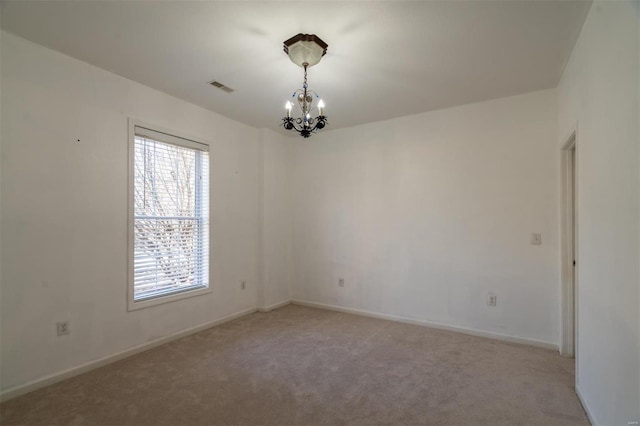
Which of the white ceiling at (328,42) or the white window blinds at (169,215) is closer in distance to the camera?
the white ceiling at (328,42)

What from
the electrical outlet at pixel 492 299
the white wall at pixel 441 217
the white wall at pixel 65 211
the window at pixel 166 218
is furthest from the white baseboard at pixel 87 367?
the electrical outlet at pixel 492 299

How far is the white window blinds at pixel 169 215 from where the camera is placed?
337 centimetres

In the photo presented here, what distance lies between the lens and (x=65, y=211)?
9.07ft

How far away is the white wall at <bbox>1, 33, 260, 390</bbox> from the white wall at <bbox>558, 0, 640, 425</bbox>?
378 centimetres

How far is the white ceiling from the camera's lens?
215cm

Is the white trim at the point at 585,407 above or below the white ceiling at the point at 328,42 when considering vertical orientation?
below

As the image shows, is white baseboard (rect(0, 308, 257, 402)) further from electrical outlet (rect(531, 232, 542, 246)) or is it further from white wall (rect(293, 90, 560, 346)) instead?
electrical outlet (rect(531, 232, 542, 246))

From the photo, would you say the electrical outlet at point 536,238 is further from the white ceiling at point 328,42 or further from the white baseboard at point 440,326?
the white ceiling at point 328,42

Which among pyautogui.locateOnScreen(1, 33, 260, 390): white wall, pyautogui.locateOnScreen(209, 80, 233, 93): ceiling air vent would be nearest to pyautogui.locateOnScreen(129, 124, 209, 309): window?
pyautogui.locateOnScreen(1, 33, 260, 390): white wall

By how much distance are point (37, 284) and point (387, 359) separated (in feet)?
10.2

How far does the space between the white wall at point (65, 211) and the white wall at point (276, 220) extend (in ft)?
4.70

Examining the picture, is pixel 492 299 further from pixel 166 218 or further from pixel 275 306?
pixel 166 218

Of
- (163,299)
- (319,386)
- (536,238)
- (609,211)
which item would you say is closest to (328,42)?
(609,211)

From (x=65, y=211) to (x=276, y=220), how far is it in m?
2.75
